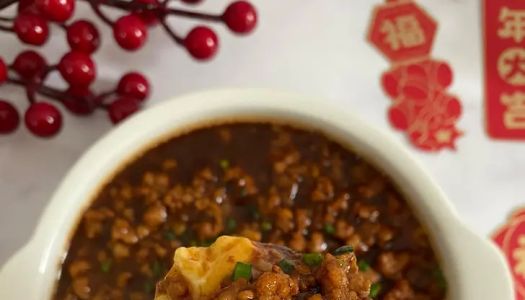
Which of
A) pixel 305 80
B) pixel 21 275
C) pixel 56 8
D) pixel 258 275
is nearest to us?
pixel 258 275

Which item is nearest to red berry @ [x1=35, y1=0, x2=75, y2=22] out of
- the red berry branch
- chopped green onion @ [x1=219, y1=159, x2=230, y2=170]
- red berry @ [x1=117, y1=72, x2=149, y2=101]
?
the red berry branch

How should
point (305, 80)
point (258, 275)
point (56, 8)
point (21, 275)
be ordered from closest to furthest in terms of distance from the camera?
point (258, 275) → point (21, 275) → point (56, 8) → point (305, 80)

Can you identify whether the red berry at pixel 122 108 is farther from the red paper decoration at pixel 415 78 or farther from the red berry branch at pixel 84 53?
the red paper decoration at pixel 415 78

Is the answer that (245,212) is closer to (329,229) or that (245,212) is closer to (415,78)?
(329,229)

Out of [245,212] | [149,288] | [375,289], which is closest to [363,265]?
[375,289]

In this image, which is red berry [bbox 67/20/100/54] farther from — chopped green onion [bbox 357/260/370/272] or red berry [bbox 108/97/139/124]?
chopped green onion [bbox 357/260/370/272]

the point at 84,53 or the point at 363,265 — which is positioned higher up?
the point at 84,53

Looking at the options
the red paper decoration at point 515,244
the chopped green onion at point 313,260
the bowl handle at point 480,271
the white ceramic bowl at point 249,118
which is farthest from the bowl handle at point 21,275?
the red paper decoration at point 515,244
